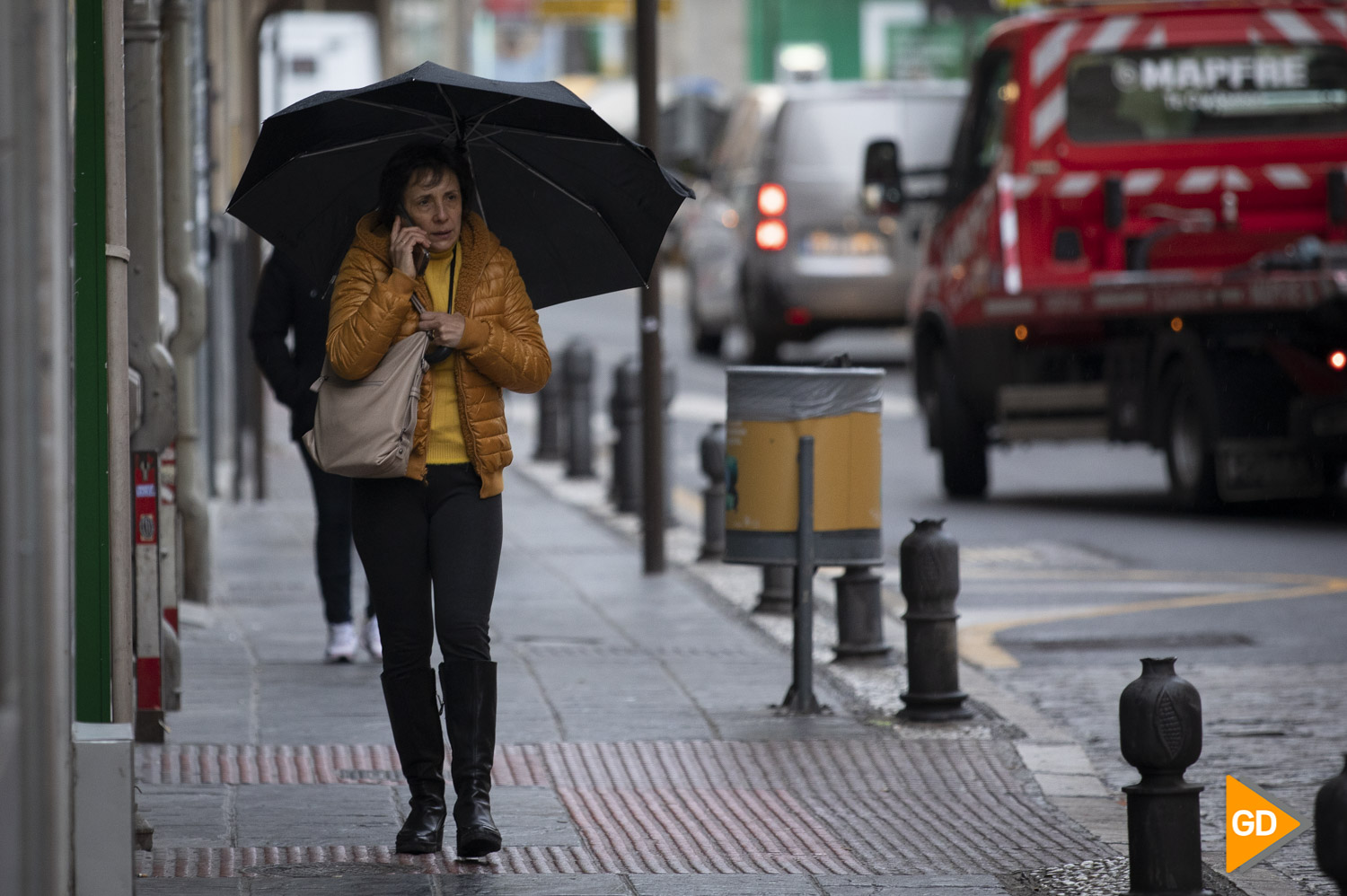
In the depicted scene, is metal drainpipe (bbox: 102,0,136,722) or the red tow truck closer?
metal drainpipe (bbox: 102,0,136,722)

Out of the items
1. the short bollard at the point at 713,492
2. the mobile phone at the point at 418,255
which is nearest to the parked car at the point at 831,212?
the short bollard at the point at 713,492

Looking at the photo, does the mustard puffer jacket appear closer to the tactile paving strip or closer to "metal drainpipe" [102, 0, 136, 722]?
"metal drainpipe" [102, 0, 136, 722]

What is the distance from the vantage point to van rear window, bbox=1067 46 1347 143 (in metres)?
13.6

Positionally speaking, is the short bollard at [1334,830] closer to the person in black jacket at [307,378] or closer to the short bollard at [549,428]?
the person in black jacket at [307,378]

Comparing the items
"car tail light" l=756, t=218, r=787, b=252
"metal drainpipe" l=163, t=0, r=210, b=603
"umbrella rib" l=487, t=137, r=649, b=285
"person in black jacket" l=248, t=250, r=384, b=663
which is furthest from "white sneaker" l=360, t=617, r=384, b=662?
"car tail light" l=756, t=218, r=787, b=252

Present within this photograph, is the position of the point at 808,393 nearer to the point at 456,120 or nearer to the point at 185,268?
the point at 456,120

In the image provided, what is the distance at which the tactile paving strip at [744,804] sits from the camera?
5.60 meters

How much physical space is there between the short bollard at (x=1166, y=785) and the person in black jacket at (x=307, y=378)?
374 cm

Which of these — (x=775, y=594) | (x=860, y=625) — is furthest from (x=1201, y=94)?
(x=860, y=625)

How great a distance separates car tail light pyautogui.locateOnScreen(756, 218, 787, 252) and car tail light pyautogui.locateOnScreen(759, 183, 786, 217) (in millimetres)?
77

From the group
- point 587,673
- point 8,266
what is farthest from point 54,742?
point 587,673

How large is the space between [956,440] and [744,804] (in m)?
8.12

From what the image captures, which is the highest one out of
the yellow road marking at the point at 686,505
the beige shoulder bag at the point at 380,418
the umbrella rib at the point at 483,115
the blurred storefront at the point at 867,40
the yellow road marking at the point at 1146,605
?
the blurred storefront at the point at 867,40

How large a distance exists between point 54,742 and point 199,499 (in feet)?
18.2
